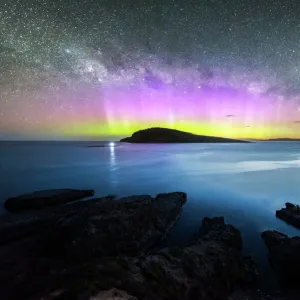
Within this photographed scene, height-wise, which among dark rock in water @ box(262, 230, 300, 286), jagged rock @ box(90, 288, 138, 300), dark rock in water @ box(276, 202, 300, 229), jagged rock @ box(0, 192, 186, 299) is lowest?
dark rock in water @ box(276, 202, 300, 229)

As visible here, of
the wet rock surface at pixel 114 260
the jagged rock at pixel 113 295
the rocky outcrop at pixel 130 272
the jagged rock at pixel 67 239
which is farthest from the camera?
the jagged rock at pixel 67 239

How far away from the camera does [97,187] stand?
23906mm

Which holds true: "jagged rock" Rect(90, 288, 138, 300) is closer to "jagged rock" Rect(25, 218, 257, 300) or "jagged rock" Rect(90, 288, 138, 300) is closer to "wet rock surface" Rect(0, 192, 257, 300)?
Answer: "wet rock surface" Rect(0, 192, 257, 300)

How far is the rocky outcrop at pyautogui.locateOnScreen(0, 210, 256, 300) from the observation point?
4.82 meters

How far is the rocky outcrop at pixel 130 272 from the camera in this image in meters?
4.82

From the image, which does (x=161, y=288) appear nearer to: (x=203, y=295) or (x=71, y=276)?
(x=203, y=295)

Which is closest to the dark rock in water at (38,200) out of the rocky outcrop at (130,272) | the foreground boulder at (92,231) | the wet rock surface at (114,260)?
the foreground boulder at (92,231)

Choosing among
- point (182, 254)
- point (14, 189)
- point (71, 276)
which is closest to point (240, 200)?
point (182, 254)

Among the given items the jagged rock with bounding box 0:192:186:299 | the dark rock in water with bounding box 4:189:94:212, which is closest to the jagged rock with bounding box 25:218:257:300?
the jagged rock with bounding box 0:192:186:299

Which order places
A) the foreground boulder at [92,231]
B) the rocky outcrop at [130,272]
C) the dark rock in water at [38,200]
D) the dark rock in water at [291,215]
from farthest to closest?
the dark rock in water at [38,200] → the dark rock in water at [291,215] → the foreground boulder at [92,231] → the rocky outcrop at [130,272]

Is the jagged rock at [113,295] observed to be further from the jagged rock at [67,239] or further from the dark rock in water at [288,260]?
the dark rock in water at [288,260]

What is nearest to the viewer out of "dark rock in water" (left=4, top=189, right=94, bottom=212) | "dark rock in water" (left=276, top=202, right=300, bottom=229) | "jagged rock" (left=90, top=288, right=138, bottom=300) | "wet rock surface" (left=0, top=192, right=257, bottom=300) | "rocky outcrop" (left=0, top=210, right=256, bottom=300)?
"jagged rock" (left=90, top=288, right=138, bottom=300)

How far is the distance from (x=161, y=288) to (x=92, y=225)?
168 inches

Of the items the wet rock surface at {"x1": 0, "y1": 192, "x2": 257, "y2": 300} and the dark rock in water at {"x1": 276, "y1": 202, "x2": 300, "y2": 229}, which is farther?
the dark rock in water at {"x1": 276, "y1": 202, "x2": 300, "y2": 229}
